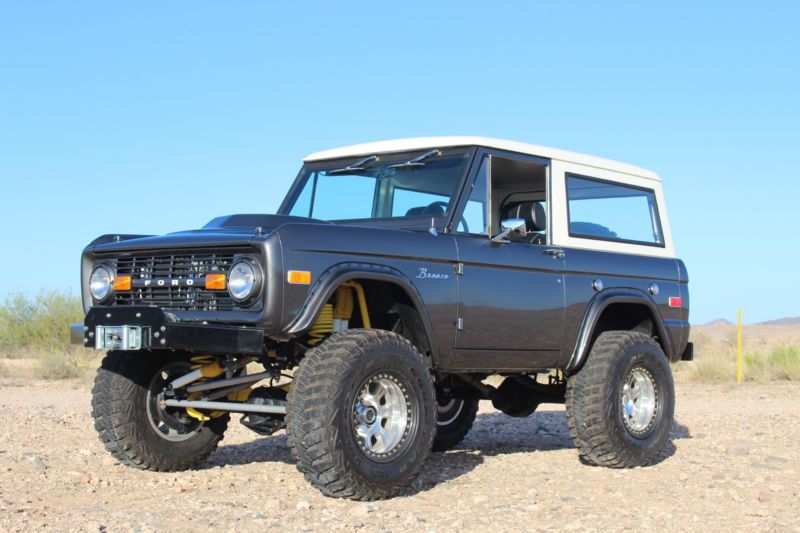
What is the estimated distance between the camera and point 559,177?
25.4ft

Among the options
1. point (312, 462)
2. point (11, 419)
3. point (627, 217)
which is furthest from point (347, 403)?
point (11, 419)

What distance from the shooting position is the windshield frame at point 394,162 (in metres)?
6.79

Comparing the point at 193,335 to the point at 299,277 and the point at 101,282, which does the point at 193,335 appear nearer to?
the point at 299,277

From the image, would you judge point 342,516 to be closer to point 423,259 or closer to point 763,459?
point 423,259

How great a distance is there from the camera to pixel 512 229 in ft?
22.1

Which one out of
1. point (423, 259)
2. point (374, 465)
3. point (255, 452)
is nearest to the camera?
point (374, 465)

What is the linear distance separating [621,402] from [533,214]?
160 centimetres

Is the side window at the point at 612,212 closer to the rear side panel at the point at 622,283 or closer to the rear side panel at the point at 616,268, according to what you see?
the rear side panel at the point at 616,268

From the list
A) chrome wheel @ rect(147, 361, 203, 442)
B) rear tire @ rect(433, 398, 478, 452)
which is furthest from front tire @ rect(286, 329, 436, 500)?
rear tire @ rect(433, 398, 478, 452)

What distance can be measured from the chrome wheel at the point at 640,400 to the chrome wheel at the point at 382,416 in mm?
2534

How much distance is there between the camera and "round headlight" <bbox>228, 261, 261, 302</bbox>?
220 inches

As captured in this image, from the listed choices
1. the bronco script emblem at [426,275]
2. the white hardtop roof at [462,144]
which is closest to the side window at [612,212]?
the white hardtop roof at [462,144]

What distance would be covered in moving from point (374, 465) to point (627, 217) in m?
3.71

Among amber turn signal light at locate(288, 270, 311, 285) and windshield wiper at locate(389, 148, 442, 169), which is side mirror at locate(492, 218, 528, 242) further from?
amber turn signal light at locate(288, 270, 311, 285)
